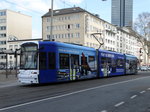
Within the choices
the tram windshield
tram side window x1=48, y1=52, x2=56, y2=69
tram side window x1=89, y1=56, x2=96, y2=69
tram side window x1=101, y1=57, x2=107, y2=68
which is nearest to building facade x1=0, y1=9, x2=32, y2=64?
tram side window x1=101, y1=57, x2=107, y2=68

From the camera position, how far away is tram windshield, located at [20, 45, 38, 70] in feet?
56.5

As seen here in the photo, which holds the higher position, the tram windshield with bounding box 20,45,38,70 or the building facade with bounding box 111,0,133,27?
the building facade with bounding box 111,0,133,27

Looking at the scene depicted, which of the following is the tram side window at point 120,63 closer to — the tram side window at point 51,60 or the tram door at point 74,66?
the tram door at point 74,66

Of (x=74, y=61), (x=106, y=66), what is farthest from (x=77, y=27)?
(x=74, y=61)

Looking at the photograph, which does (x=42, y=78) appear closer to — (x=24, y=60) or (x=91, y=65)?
(x=24, y=60)

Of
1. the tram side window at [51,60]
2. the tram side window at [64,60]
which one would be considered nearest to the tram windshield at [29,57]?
the tram side window at [51,60]

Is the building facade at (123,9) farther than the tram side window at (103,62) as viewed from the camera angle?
Yes

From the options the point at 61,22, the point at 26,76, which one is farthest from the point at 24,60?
the point at 61,22

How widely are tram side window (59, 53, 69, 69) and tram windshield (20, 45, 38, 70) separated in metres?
2.32

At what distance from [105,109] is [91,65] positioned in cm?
1537

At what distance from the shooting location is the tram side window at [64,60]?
18.9 metres

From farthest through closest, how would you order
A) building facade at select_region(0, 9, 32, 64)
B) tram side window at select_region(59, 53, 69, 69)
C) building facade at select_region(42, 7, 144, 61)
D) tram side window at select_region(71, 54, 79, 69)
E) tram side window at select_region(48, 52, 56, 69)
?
A: building facade at select_region(0, 9, 32, 64)
building facade at select_region(42, 7, 144, 61)
tram side window at select_region(71, 54, 79, 69)
tram side window at select_region(59, 53, 69, 69)
tram side window at select_region(48, 52, 56, 69)

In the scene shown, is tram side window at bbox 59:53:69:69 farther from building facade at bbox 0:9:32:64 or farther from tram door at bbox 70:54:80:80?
building facade at bbox 0:9:32:64

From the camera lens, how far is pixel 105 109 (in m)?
8.70
